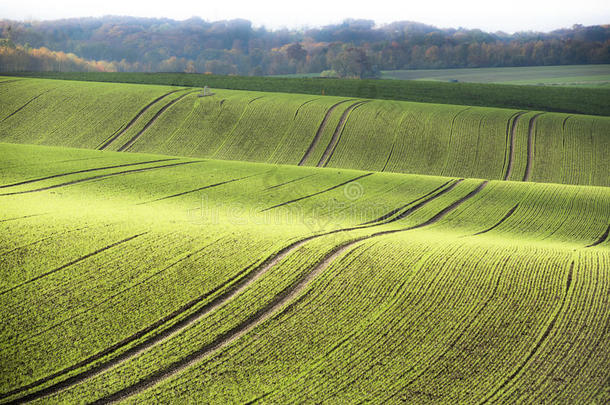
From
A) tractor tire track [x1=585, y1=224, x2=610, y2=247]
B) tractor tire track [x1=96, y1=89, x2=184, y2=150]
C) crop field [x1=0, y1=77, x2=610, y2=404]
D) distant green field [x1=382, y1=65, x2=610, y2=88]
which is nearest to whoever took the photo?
crop field [x1=0, y1=77, x2=610, y2=404]

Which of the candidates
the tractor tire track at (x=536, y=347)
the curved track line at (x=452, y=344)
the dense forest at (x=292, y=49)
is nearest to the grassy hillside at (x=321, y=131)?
the tractor tire track at (x=536, y=347)

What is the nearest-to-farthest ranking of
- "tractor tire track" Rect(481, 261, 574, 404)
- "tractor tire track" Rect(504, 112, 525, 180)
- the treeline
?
"tractor tire track" Rect(481, 261, 574, 404) < "tractor tire track" Rect(504, 112, 525, 180) < the treeline

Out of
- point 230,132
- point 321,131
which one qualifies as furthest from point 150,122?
point 321,131

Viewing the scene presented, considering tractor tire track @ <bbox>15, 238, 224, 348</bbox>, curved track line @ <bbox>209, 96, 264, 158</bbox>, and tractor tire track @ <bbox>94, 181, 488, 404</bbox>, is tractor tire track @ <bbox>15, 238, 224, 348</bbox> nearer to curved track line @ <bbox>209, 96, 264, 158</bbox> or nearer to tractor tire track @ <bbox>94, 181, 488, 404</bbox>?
tractor tire track @ <bbox>94, 181, 488, 404</bbox>

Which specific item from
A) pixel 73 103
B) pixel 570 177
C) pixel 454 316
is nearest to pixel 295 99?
pixel 73 103

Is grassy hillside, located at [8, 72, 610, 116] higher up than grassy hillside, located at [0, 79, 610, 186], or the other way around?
grassy hillside, located at [8, 72, 610, 116]

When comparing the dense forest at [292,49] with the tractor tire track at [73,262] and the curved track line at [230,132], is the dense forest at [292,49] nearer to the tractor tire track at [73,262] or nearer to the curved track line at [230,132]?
the curved track line at [230,132]

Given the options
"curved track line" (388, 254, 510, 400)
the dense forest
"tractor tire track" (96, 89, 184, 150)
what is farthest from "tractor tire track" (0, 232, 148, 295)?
the dense forest
